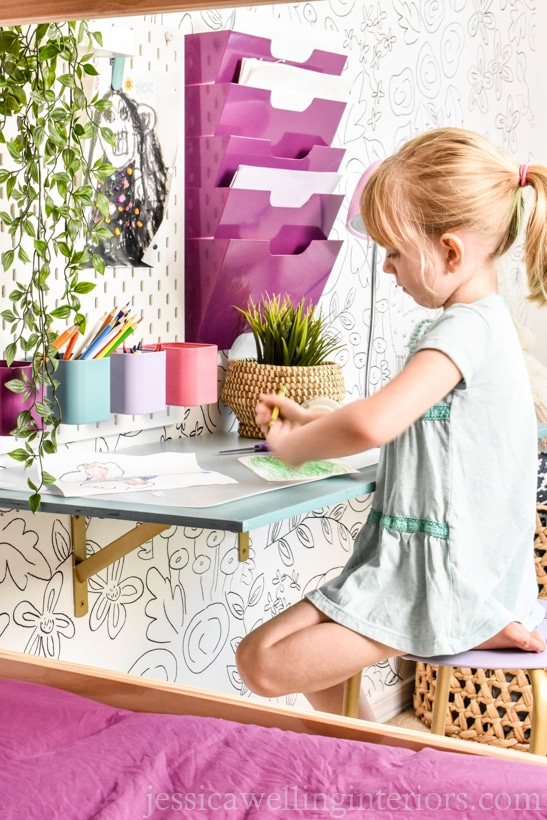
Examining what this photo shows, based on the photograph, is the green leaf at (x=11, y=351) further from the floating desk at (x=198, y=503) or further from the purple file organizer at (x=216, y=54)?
the purple file organizer at (x=216, y=54)

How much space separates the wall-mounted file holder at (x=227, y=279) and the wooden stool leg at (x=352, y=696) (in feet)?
2.12

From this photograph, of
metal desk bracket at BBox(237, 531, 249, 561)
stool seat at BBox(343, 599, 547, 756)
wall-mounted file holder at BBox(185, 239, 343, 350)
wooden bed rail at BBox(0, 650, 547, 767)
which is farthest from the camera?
metal desk bracket at BBox(237, 531, 249, 561)

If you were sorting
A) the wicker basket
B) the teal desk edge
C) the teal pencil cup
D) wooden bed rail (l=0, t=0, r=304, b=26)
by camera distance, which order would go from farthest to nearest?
the wicker basket
the teal pencil cup
the teal desk edge
wooden bed rail (l=0, t=0, r=304, b=26)

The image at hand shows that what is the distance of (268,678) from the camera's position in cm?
128

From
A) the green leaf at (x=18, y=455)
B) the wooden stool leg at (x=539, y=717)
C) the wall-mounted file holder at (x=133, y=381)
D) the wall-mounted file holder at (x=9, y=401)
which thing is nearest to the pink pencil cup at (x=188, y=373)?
the wall-mounted file holder at (x=133, y=381)

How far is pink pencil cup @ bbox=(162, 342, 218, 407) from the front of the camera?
1619 mm

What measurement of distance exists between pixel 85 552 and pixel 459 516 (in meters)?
0.63

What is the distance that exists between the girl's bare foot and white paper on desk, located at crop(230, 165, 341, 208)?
0.85 metres

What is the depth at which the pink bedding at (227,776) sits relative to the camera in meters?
0.72

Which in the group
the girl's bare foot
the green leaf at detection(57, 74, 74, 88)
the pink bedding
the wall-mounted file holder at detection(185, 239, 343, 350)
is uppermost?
the green leaf at detection(57, 74, 74, 88)

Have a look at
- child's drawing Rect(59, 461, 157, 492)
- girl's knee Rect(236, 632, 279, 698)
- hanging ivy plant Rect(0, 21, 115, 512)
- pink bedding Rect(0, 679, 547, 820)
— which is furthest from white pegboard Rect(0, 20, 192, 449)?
pink bedding Rect(0, 679, 547, 820)

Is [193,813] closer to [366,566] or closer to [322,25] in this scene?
[366,566]

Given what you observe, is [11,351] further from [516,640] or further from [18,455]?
[516,640]

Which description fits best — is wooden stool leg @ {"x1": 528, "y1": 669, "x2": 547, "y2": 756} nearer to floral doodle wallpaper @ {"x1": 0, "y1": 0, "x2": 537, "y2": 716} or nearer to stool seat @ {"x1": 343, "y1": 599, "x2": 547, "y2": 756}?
stool seat @ {"x1": 343, "y1": 599, "x2": 547, "y2": 756}
